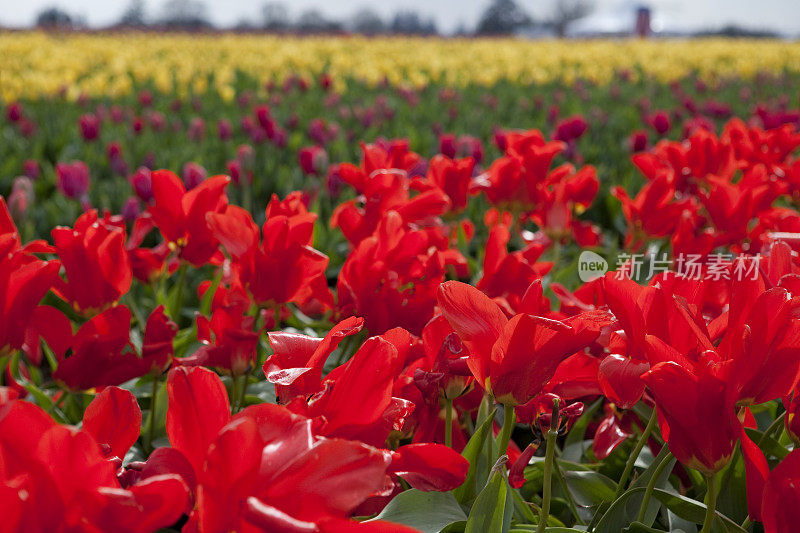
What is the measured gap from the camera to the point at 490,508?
62cm

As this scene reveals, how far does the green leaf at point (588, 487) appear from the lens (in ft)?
2.83

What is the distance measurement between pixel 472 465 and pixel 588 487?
0.18 meters

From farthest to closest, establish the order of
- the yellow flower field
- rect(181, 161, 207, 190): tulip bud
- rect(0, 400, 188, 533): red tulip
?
the yellow flower field
rect(181, 161, 207, 190): tulip bud
rect(0, 400, 188, 533): red tulip

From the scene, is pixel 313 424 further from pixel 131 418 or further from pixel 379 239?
pixel 379 239

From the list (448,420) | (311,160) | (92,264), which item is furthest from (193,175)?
(448,420)

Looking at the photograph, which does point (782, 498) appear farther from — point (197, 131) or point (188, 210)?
point (197, 131)

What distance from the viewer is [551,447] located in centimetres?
65

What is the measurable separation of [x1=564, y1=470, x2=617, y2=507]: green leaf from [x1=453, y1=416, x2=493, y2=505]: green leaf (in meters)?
→ 0.15

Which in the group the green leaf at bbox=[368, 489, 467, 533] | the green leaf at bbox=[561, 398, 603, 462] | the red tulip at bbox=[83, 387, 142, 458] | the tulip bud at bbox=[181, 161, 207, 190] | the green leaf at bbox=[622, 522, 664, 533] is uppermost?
the red tulip at bbox=[83, 387, 142, 458]

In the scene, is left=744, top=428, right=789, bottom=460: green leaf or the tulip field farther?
left=744, top=428, right=789, bottom=460: green leaf

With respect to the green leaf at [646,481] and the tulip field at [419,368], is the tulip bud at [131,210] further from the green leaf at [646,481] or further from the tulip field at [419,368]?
the green leaf at [646,481]

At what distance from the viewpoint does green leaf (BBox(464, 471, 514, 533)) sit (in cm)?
62

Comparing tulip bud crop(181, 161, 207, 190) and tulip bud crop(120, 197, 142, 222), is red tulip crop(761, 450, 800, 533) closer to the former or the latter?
tulip bud crop(181, 161, 207, 190)

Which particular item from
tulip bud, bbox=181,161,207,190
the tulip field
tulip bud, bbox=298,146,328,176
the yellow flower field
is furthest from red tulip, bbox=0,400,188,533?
the yellow flower field
